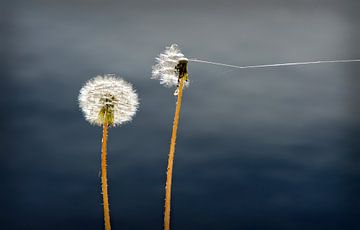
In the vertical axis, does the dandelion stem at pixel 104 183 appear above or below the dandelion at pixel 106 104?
below

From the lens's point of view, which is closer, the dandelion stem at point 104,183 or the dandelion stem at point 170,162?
the dandelion stem at point 170,162

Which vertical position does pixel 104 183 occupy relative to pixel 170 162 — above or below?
below

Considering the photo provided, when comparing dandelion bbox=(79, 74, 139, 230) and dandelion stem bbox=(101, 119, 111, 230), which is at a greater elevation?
dandelion bbox=(79, 74, 139, 230)

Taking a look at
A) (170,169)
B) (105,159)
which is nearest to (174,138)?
(170,169)

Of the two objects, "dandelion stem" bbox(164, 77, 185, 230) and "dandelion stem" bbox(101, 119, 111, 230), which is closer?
"dandelion stem" bbox(164, 77, 185, 230)
